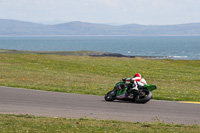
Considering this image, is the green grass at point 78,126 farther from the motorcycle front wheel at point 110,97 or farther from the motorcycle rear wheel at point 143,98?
the motorcycle front wheel at point 110,97

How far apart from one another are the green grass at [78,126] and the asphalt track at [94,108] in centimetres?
107

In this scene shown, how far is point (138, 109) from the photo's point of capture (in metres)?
15.4

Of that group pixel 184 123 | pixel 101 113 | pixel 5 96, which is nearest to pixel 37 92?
pixel 5 96

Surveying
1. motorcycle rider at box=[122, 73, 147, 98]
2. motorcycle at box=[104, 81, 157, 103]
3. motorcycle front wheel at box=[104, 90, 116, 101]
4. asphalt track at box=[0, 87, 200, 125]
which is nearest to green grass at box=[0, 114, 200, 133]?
asphalt track at box=[0, 87, 200, 125]

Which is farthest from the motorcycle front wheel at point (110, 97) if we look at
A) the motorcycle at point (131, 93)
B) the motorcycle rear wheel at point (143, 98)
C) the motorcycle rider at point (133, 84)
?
the motorcycle rear wheel at point (143, 98)

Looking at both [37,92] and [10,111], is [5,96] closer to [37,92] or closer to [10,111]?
[37,92]

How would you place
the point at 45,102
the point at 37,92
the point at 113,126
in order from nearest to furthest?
the point at 113,126 < the point at 45,102 < the point at 37,92

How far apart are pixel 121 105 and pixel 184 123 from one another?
4.23m

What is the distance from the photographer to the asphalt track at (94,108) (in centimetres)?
1378

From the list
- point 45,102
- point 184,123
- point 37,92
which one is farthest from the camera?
point 37,92

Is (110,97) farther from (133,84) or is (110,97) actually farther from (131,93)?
(133,84)

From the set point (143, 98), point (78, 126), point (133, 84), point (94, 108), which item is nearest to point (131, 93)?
point (133, 84)

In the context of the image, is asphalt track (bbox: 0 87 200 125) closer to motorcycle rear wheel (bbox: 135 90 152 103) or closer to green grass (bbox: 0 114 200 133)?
motorcycle rear wheel (bbox: 135 90 152 103)

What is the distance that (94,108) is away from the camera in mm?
15453
